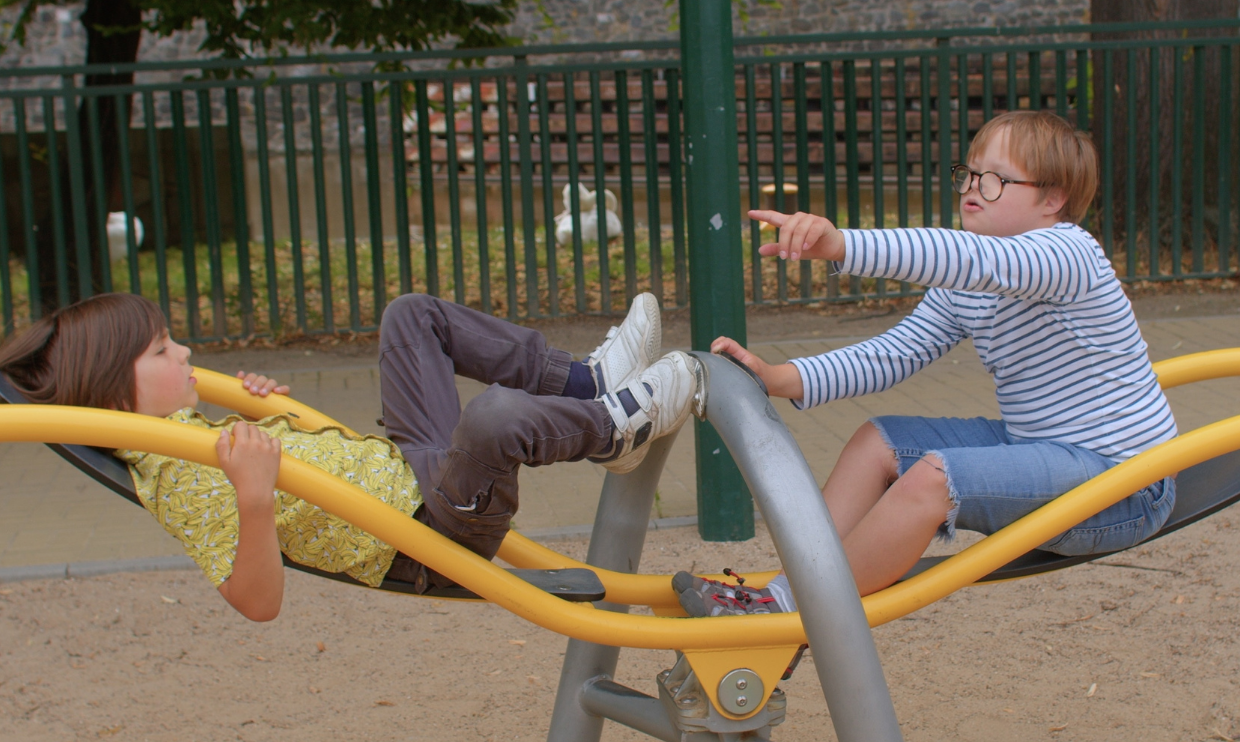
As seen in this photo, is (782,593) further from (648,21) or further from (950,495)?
(648,21)

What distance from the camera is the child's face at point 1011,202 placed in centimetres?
205

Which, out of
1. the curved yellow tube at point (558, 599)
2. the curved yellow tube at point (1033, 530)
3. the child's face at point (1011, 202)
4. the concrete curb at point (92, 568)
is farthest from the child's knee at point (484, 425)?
the concrete curb at point (92, 568)

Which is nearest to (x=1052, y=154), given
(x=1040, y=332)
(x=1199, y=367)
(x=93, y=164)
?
(x=1040, y=332)

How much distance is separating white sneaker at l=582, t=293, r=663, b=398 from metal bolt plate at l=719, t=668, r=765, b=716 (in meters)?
0.65

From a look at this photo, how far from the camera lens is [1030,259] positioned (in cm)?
189

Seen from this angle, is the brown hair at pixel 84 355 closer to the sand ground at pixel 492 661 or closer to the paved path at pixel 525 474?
the sand ground at pixel 492 661

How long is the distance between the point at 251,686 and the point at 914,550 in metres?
1.70

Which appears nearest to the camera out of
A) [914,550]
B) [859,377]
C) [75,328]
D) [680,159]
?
[914,550]

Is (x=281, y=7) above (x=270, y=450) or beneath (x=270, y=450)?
above

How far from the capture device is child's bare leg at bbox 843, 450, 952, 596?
1880 millimetres

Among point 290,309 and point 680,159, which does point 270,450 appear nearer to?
point 680,159

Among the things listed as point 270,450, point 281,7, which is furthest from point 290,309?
point 270,450

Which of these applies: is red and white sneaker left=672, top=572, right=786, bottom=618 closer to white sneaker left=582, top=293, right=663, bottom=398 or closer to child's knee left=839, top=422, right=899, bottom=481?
child's knee left=839, top=422, right=899, bottom=481

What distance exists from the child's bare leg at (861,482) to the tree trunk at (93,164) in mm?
5525
